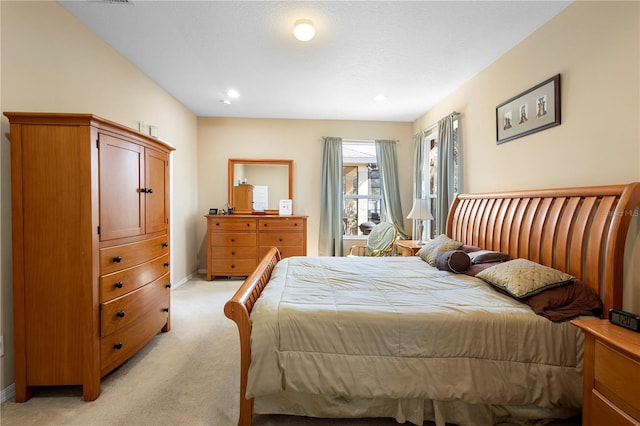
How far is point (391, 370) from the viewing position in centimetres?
145

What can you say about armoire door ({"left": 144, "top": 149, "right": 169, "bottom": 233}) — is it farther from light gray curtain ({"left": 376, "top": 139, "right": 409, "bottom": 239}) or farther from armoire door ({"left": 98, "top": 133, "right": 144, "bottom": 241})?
light gray curtain ({"left": 376, "top": 139, "right": 409, "bottom": 239})

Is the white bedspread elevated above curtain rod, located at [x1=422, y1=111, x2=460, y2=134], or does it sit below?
below

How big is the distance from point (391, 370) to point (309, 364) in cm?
42

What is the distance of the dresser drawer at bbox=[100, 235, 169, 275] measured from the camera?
189cm

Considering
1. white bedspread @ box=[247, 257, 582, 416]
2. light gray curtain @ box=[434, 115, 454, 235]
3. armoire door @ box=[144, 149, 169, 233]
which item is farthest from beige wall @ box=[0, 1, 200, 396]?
light gray curtain @ box=[434, 115, 454, 235]

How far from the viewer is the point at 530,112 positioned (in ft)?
7.95

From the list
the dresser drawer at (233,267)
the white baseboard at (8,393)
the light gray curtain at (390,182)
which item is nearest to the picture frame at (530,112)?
the light gray curtain at (390,182)

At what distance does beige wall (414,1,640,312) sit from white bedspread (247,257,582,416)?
73cm

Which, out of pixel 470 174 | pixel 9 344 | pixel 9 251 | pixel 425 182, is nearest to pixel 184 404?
pixel 9 344

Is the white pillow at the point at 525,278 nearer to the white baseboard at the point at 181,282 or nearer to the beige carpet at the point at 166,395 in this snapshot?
the beige carpet at the point at 166,395

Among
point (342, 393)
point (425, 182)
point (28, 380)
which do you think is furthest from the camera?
point (425, 182)

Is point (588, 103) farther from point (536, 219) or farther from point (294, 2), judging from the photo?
point (294, 2)

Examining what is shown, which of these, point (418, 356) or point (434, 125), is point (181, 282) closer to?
point (418, 356)

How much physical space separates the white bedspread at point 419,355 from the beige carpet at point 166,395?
37 centimetres
